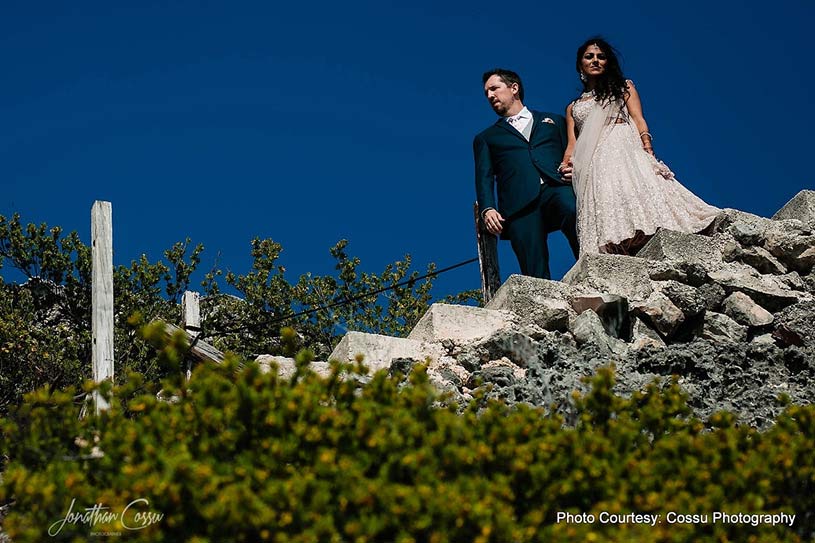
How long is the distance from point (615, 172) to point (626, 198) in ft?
0.71

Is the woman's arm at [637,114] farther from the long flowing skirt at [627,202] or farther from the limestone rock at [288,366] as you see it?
the limestone rock at [288,366]

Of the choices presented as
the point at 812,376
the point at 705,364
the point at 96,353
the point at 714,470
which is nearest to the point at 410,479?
the point at 714,470

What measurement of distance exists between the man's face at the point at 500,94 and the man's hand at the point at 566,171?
0.68 metres

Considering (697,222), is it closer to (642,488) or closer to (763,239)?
(763,239)

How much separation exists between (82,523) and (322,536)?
0.82 metres

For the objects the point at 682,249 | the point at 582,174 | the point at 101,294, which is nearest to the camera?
the point at 682,249

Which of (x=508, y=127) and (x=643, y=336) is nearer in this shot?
(x=643, y=336)

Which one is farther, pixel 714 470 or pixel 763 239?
pixel 763 239

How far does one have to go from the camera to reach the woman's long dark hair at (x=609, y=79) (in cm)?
957

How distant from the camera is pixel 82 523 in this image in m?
4.02

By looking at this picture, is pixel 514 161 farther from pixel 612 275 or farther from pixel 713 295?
pixel 713 295

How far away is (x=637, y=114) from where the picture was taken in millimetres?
9547

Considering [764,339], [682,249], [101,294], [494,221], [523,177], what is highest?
[523,177]
